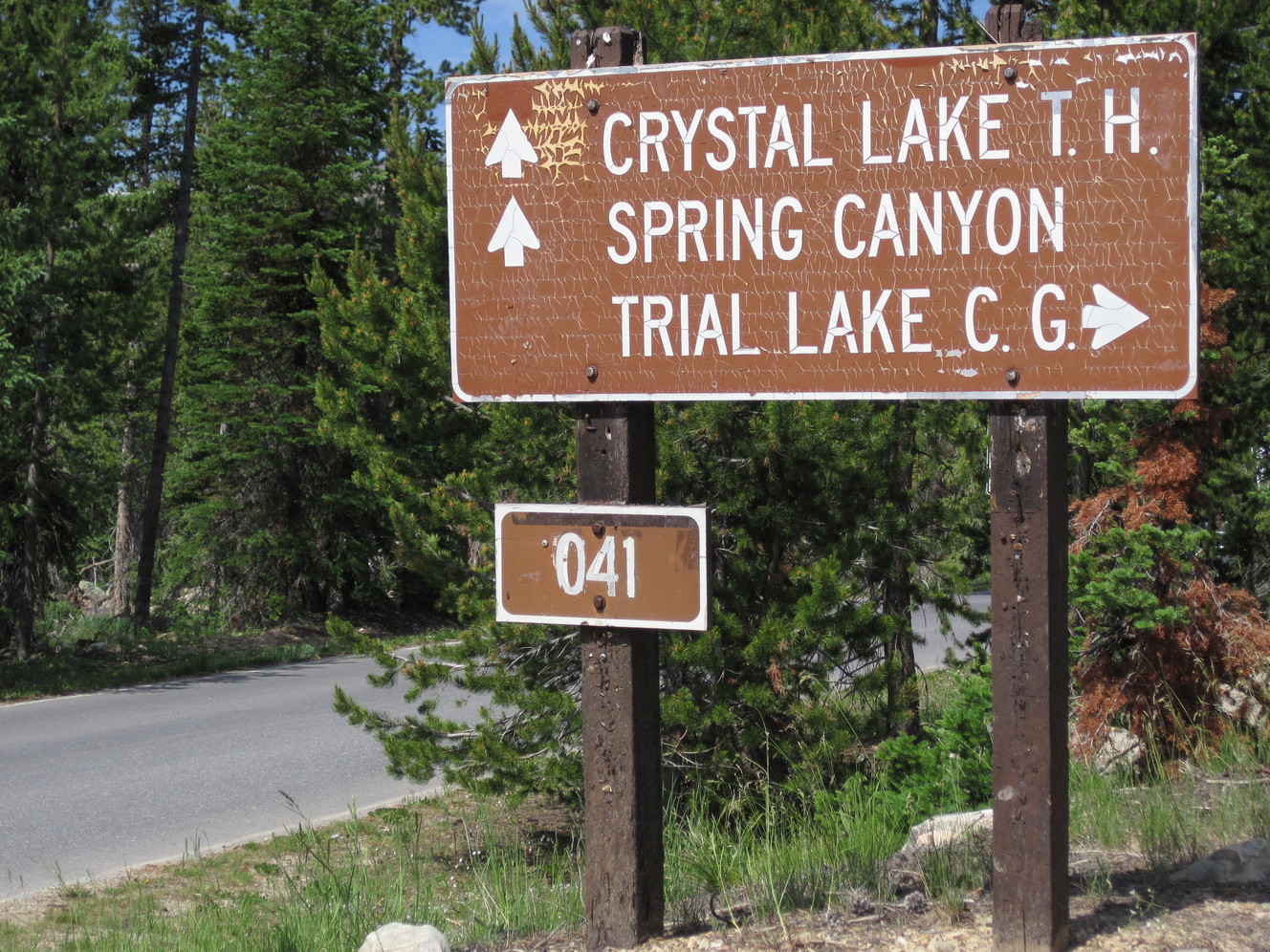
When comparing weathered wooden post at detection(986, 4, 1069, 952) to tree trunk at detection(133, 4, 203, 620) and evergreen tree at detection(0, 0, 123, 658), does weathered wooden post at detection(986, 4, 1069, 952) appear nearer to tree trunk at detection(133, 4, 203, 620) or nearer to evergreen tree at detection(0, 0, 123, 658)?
evergreen tree at detection(0, 0, 123, 658)

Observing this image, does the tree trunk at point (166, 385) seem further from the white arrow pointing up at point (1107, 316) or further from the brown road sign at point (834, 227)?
the white arrow pointing up at point (1107, 316)

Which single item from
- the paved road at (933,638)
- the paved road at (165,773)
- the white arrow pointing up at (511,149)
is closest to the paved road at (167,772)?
the paved road at (165,773)

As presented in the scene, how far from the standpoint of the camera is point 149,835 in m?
7.65

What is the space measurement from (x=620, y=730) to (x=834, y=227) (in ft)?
5.07

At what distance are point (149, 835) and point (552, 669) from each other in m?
2.91

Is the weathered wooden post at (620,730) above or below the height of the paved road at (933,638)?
above

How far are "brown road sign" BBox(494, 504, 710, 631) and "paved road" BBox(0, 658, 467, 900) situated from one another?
3055 mm

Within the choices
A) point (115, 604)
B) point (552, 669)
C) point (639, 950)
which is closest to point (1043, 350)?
point (639, 950)

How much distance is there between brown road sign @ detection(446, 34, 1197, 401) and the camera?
10.4 feet

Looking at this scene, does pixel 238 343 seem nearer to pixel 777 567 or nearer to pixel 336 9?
pixel 336 9

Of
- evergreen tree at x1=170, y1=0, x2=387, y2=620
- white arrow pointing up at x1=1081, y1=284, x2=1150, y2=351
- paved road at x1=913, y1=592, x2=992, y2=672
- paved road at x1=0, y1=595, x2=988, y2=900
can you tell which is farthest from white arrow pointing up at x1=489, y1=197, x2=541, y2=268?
evergreen tree at x1=170, y1=0, x2=387, y2=620

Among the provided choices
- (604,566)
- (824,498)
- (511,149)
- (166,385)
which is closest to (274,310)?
(166,385)

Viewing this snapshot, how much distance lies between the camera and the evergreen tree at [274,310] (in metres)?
20.1

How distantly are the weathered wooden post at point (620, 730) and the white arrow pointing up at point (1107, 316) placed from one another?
126cm
